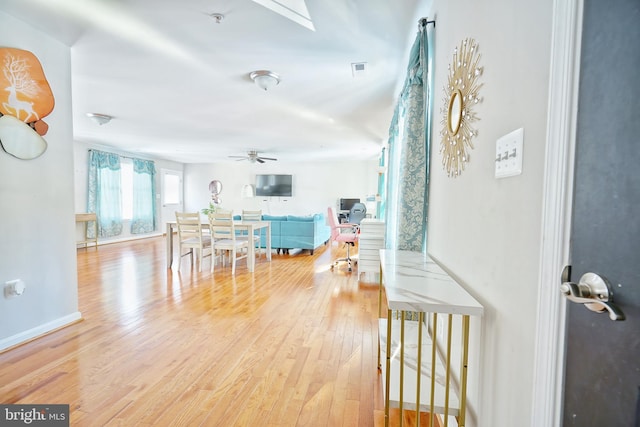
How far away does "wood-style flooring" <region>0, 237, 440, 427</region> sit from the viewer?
1503mm

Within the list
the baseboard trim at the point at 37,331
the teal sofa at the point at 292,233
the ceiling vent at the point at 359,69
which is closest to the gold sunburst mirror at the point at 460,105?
the ceiling vent at the point at 359,69

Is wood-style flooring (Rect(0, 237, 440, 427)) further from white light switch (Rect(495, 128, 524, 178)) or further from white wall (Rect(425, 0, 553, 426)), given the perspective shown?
white light switch (Rect(495, 128, 524, 178))

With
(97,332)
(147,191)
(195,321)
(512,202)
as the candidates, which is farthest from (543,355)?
(147,191)

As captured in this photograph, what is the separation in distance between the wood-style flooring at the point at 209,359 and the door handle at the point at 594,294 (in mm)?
1254

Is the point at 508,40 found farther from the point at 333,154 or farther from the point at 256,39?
the point at 333,154

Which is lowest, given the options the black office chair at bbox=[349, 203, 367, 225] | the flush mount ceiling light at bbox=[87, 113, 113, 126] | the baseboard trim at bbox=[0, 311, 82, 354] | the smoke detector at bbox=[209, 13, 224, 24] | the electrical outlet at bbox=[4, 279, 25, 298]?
the baseboard trim at bbox=[0, 311, 82, 354]

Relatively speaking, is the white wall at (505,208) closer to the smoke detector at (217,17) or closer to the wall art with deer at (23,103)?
the smoke detector at (217,17)

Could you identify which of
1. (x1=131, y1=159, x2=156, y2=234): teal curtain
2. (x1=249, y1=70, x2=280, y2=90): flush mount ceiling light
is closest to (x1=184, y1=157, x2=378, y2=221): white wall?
(x1=131, y1=159, x2=156, y2=234): teal curtain

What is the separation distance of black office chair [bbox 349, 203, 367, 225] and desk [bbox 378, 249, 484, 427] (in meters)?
6.58

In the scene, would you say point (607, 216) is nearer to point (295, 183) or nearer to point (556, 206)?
point (556, 206)

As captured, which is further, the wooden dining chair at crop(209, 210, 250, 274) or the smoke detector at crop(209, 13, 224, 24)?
the wooden dining chair at crop(209, 210, 250, 274)

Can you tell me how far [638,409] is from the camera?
0.46 m

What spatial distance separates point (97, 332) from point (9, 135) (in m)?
1.56

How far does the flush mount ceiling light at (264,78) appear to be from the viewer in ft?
9.56
